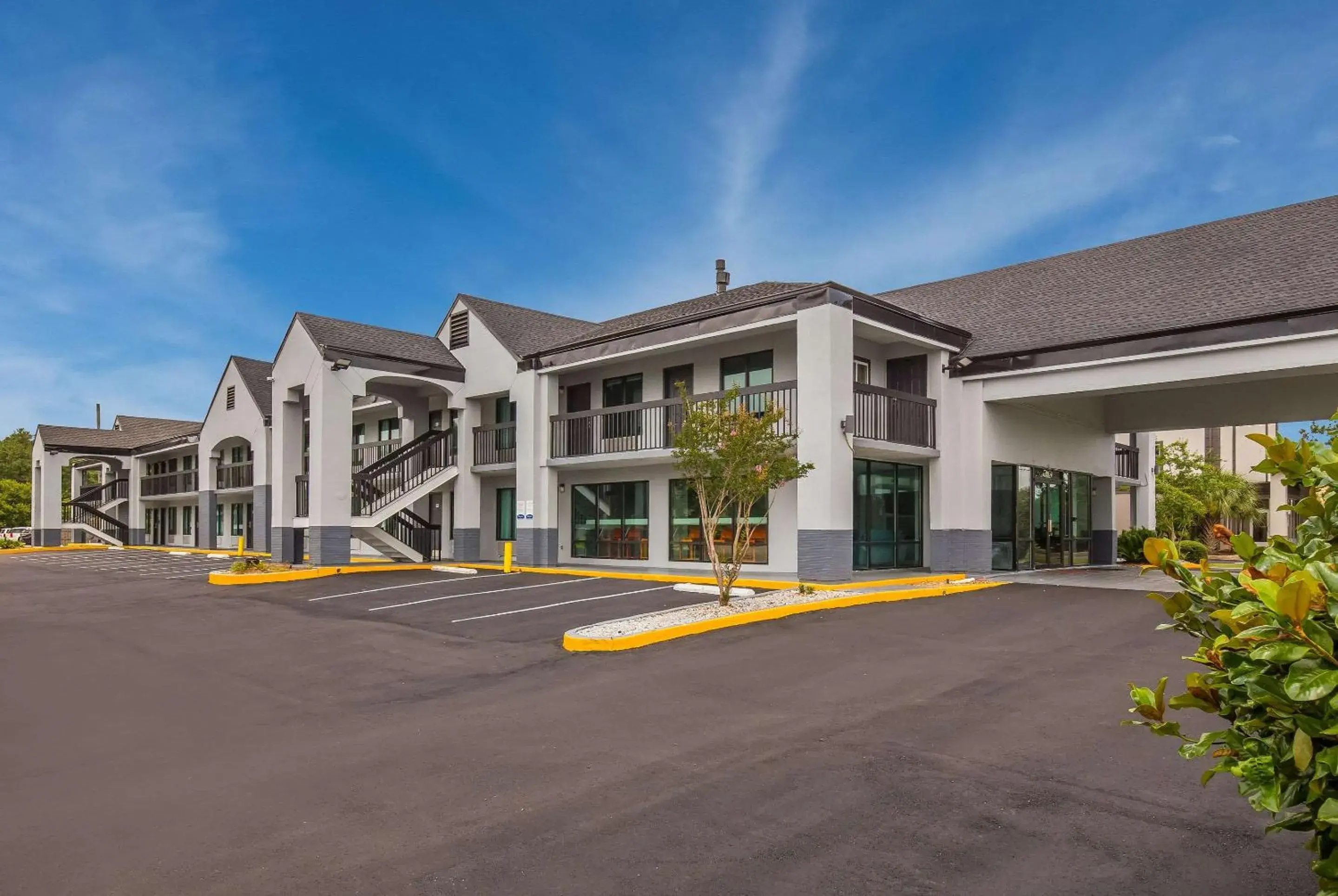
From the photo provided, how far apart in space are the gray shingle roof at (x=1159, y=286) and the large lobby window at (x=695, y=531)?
6.27m

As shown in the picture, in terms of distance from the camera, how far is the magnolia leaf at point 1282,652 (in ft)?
7.10

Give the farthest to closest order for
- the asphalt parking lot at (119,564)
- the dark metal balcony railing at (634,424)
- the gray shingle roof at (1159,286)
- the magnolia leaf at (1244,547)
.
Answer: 1. the asphalt parking lot at (119,564)
2. the dark metal balcony railing at (634,424)
3. the gray shingle roof at (1159,286)
4. the magnolia leaf at (1244,547)

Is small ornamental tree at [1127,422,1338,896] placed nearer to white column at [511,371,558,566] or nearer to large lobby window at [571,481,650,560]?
large lobby window at [571,481,650,560]

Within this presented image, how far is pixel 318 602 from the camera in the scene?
1709 cm

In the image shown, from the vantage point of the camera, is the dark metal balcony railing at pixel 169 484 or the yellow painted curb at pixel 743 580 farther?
the dark metal balcony railing at pixel 169 484

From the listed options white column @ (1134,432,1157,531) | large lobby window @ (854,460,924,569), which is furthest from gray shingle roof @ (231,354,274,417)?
white column @ (1134,432,1157,531)

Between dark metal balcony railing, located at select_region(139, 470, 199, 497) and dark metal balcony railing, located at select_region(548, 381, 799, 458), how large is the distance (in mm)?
26507

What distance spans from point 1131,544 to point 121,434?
50.8m

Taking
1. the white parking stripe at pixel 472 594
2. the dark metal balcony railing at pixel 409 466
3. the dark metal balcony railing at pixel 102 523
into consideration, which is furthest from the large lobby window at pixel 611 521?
the dark metal balcony railing at pixel 102 523

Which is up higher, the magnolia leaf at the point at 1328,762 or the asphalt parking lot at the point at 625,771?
the magnolia leaf at the point at 1328,762

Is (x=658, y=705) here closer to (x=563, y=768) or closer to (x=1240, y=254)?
(x=563, y=768)

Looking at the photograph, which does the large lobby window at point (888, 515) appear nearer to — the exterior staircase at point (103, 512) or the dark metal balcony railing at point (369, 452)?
the dark metal balcony railing at point (369, 452)

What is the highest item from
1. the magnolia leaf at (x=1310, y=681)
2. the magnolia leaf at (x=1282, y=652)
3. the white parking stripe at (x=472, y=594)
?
the magnolia leaf at (x=1282, y=652)

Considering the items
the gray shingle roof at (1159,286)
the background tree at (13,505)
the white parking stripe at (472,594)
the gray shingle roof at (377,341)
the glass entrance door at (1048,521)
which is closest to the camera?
the white parking stripe at (472,594)
